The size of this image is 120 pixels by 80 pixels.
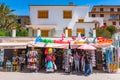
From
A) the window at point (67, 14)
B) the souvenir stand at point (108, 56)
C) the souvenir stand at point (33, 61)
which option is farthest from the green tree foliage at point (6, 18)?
the souvenir stand at point (108, 56)

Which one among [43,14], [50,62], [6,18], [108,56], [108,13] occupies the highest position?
[108,13]

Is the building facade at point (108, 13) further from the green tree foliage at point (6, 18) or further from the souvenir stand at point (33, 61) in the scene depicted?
the souvenir stand at point (33, 61)

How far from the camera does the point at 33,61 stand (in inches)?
719

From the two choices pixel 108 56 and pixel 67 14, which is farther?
pixel 67 14

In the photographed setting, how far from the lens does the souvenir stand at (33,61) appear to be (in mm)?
18250

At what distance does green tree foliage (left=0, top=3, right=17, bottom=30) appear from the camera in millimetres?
44447

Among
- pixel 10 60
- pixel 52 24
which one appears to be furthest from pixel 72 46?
pixel 52 24

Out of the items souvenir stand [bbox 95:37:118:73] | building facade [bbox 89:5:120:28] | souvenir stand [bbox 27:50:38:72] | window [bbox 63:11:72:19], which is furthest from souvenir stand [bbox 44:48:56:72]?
building facade [bbox 89:5:120:28]

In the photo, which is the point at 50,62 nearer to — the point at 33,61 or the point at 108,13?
the point at 33,61

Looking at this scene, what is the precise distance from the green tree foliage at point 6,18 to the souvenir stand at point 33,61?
2641 cm

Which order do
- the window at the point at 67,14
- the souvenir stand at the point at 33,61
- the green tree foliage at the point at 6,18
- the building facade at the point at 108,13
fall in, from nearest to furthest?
the souvenir stand at the point at 33,61, the window at the point at 67,14, the green tree foliage at the point at 6,18, the building facade at the point at 108,13

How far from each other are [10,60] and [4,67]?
0.75 metres

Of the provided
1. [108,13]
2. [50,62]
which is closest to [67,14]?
[50,62]

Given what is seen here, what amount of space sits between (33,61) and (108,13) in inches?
2558
